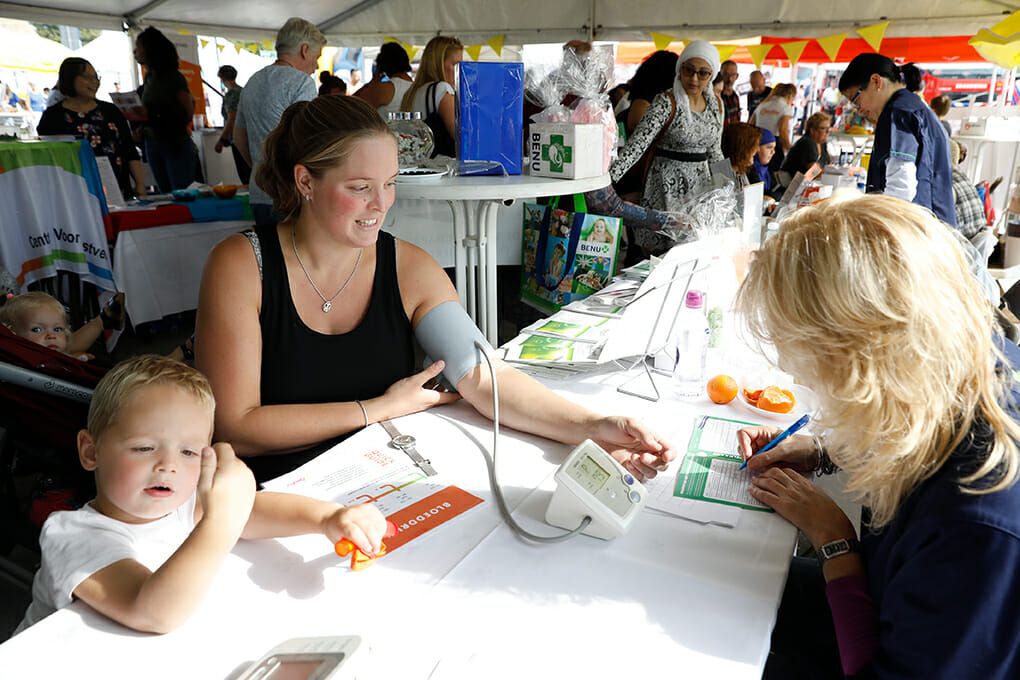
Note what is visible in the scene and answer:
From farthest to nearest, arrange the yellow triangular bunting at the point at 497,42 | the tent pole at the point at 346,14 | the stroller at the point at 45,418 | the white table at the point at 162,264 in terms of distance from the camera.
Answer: the tent pole at the point at 346,14 < the yellow triangular bunting at the point at 497,42 < the white table at the point at 162,264 < the stroller at the point at 45,418

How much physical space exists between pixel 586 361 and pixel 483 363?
33 centimetres

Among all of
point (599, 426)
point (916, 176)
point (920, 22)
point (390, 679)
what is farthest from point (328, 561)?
point (920, 22)

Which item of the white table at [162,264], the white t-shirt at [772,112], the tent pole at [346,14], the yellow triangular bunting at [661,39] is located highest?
the tent pole at [346,14]

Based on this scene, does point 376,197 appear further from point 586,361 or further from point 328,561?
point 328,561

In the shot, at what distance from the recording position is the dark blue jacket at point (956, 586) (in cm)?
73

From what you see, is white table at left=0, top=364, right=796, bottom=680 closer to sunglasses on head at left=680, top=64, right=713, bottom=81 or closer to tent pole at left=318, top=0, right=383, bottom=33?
sunglasses on head at left=680, top=64, right=713, bottom=81

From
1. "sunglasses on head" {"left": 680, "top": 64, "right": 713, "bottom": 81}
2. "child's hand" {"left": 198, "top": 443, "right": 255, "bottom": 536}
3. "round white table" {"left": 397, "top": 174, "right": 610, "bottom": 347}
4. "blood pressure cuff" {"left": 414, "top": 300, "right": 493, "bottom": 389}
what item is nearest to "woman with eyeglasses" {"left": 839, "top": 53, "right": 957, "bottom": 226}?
"sunglasses on head" {"left": 680, "top": 64, "right": 713, "bottom": 81}

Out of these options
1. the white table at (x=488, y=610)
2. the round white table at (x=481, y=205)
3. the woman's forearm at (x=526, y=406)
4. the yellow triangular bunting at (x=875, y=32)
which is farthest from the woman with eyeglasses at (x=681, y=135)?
the yellow triangular bunting at (x=875, y=32)

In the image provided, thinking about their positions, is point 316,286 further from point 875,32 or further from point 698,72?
point 875,32

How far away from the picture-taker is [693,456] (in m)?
1.28

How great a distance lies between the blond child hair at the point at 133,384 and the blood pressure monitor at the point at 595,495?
58 centimetres

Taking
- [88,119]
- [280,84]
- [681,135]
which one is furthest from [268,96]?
[681,135]

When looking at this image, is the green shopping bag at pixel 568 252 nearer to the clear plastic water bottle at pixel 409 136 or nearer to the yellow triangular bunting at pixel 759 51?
the clear plastic water bottle at pixel 409 136

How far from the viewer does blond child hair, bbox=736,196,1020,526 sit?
2.58ft
